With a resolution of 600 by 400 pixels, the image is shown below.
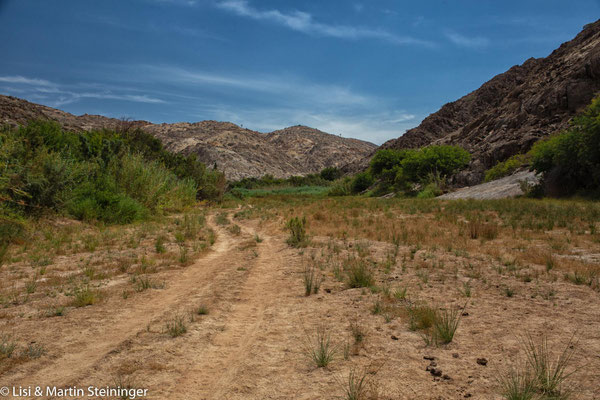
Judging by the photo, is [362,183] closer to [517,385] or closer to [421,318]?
[421,318]

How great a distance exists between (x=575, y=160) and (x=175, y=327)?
2545 centimetres

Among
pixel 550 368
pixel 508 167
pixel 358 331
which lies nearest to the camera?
pixel 550 368

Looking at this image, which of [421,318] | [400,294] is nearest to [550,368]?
[421,318]

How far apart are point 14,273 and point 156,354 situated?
17.3 ft

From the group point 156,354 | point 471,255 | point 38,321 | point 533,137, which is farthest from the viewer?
point 533,137

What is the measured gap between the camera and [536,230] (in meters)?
10.7

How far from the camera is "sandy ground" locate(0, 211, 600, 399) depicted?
9.64 ft

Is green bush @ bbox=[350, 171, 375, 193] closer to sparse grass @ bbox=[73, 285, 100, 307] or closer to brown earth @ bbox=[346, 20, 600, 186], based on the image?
brown earth @ bbox=[346, 20, 600, 186]

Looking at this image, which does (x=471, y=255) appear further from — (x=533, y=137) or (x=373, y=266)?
(x=533, y=137)

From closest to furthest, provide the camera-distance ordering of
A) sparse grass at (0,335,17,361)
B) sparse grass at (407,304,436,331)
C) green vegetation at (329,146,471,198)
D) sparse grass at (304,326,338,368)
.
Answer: sparse grass at (304,326,338,368), sparse grass at (0,335,17,361), sparse grass at (407,304,436,331), green vegetation at (329,146,471,198)

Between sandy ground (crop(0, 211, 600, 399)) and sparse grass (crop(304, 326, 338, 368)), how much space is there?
6 cm

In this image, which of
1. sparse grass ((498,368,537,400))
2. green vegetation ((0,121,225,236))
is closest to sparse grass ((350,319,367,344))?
sparse grass ((498,368,537,400))

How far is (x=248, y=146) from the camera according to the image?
4473 inches

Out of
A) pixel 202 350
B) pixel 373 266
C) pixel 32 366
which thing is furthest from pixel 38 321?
pixel 373 266
